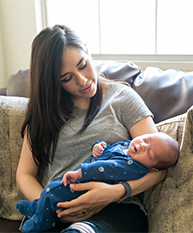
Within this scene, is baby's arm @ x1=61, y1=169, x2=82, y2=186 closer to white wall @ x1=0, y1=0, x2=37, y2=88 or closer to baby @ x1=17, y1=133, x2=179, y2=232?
baby @ x1=17, y1=133, x2=179, y2=232

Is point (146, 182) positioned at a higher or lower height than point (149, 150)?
lower

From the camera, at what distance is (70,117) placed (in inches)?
57.6

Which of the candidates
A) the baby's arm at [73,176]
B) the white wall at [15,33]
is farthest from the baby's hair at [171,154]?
the white wall at [15,33]

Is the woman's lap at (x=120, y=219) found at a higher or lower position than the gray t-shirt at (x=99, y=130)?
lower

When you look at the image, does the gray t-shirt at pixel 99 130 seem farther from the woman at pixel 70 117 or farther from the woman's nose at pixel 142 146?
the woman's nose at pixel 142 146

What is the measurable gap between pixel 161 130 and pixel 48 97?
22.7 inches

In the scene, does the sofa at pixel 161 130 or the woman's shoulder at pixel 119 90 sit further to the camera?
the woman's shoulder at pixel 119 90

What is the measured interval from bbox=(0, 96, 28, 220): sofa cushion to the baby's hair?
Result: 813mm

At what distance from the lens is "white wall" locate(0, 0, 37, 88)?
281 cm

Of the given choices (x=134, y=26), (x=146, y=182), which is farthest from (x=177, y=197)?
(x=134, y=26)

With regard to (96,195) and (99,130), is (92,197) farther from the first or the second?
(99,130)

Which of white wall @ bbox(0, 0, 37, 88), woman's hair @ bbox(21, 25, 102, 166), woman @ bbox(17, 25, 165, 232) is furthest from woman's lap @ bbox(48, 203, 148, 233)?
white wall @ bbox(0, 0, 37, 88)

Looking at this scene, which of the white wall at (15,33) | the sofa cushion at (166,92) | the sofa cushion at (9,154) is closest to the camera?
the sofa cushion at (166,92)

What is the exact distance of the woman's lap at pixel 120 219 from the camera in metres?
1.11
